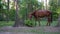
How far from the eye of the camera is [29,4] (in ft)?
50.4

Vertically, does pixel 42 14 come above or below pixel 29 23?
above

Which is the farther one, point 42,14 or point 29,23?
point 42,14

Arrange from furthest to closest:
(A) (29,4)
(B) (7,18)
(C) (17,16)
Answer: (B) (7,18) → (A) (29,4) → (C) (17,16)

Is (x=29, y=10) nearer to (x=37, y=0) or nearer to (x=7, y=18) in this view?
(x=37, y=0)

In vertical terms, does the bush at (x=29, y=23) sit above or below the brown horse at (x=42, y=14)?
below

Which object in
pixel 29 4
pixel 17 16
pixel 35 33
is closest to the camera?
pixel 35 33

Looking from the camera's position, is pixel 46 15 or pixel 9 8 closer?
pixel 46 15

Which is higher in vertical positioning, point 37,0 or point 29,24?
point 37,0

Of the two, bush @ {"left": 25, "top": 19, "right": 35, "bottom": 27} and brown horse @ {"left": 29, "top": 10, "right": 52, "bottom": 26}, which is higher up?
brown horse @ {"left": 29, "top": 10, "right": 52, "bottom": 26}

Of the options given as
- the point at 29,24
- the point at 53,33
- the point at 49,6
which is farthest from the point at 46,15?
the point at 53,33

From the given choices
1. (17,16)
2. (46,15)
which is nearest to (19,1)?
(17,16)

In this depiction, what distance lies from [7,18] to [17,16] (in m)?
3.99

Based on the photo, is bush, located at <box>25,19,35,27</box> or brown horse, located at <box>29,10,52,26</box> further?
brown horse, located at <box>29,10,52,26</box>

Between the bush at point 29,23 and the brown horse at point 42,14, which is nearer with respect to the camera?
the bush at point 29,23
